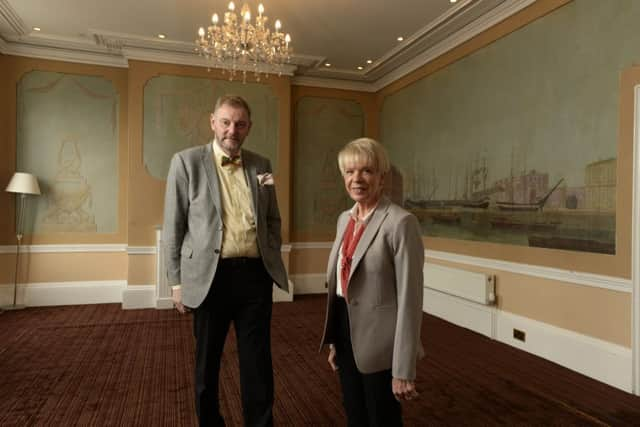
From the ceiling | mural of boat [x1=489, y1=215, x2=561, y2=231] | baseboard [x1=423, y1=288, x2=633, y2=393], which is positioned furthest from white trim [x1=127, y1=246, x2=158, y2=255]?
mural of boat [x1=489, y1=215, x2=561, y2=231]

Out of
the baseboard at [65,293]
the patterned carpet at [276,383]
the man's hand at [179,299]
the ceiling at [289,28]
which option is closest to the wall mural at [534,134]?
the ceiling at [289,28]

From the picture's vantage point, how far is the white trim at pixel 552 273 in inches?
119

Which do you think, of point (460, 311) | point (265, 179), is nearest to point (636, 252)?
point (460, 311)

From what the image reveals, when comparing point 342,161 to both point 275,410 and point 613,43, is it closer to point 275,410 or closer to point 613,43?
point 275,410

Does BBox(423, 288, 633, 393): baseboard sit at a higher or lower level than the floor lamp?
lower

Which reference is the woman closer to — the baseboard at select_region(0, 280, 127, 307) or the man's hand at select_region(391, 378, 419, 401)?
the man's hand at select_region(391, 378, 419, 401)

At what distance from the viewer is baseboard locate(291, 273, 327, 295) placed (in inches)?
249

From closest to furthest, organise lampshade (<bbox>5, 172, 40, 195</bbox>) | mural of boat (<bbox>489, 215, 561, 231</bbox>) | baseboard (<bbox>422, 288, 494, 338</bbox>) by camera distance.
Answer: mural of boat (<bbox>489, 215, 561, 231</bbox>), baseboard (<bbox>422, 288, 494, 338</bbox>), lampshade (<bbox>5, 172, 40, 195</bbox>)

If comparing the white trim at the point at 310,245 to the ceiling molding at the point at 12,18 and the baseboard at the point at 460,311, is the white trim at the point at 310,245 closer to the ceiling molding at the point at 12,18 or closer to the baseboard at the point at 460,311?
the baseboard at the point at 460,311

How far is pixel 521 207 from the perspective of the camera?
12.6 feet

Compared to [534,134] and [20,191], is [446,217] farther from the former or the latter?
[20,191]

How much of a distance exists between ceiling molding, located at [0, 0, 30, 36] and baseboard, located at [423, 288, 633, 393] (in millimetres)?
5384

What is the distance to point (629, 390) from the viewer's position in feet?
9.49

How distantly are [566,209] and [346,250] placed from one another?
104 inches
